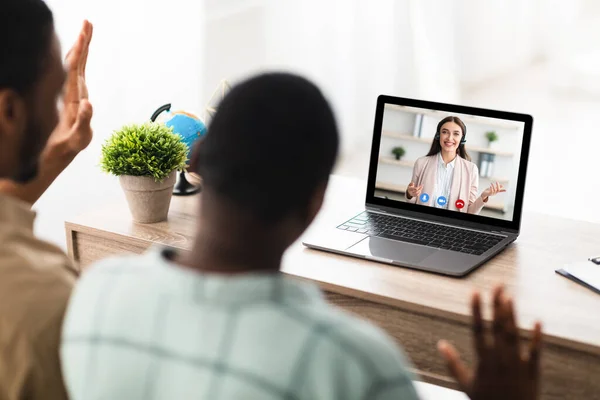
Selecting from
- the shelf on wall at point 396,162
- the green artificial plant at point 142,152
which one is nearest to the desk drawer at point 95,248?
the green artificial plant at point 142,152

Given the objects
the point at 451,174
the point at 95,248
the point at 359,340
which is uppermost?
the point at 451,174

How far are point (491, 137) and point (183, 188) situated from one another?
0.70 metres

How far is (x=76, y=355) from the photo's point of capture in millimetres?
879

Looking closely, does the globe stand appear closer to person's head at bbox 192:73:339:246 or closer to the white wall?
the white wall

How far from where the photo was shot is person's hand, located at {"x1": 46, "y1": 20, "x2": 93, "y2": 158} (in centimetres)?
136

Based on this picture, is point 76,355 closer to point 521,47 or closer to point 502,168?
point 502,168

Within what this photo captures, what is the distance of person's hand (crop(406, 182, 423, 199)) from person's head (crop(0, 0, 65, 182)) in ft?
2.90

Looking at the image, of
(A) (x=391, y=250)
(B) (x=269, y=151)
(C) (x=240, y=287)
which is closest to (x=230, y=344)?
(C) (x=240, y=287)

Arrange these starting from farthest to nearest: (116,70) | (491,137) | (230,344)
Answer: (116,70)
(491,137)
(230,344)

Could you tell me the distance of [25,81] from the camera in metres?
0.96

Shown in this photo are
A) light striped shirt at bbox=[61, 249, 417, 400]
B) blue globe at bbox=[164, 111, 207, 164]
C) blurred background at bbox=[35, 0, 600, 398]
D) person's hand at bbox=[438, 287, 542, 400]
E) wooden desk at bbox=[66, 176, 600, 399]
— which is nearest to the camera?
light striped shirt at bbox=[61, 249, 417, 400]

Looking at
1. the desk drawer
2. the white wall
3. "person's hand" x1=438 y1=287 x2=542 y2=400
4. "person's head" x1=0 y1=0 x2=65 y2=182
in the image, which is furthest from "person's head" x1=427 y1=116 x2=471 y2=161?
the white wall

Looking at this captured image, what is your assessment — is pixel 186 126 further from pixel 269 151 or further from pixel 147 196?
pixel 269 151

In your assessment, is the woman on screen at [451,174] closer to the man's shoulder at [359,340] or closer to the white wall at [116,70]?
the man's shoulder at [359,340]
